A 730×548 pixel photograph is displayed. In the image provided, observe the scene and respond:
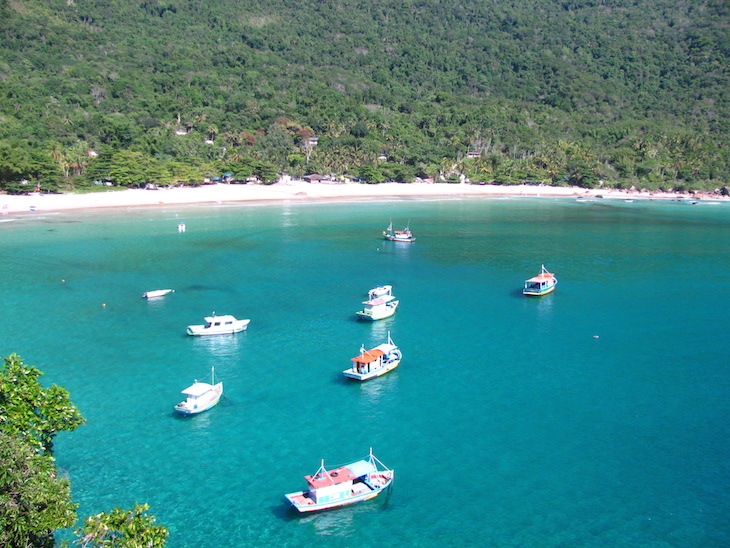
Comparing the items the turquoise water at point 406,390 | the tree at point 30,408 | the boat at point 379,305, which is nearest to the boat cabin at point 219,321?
the turquoise water at point 406,390

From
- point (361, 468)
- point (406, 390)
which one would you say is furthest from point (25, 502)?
point (406, 390)

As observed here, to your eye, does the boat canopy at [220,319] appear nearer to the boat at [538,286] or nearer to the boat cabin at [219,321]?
the boat cabin at [219,321]

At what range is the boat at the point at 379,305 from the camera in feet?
173

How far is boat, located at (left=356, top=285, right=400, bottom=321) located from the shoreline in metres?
83.0

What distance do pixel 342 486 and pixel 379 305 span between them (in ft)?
91.6

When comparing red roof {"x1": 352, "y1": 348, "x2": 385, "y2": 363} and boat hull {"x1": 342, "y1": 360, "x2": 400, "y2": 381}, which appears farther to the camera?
red roof {"x1": 352, "y1": 348, "x2": 385, "y2": 363}

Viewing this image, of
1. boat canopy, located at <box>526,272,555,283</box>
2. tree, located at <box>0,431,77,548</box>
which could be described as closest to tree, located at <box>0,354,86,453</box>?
tree, located at <box>0,431,77,548</box>

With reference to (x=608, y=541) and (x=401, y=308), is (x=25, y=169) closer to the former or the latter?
(x=401, y=308)

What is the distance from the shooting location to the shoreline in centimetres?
11766

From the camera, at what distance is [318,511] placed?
1059 inches

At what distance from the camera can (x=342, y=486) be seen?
27.2 m

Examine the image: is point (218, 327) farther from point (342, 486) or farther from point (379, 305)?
point (342, 486)

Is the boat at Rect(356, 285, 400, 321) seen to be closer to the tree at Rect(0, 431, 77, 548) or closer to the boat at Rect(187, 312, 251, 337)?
the boat at Rect(187, 312, 251, 337)

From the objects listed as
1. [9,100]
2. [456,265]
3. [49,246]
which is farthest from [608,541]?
→ [9,100]
